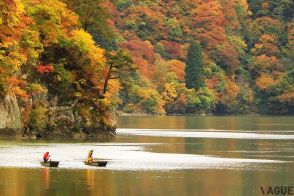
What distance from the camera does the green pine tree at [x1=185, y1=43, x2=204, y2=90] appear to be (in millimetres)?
182750

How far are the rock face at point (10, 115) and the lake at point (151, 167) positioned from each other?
6.92ft

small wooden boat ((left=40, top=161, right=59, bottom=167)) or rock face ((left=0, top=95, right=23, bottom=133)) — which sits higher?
rock face ((left=0, top=95, right=23, bottom=133))

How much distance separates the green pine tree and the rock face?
9947cm

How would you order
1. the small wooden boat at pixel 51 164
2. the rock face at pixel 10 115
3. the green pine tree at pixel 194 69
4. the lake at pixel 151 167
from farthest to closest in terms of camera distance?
1. the green pine tree at pixel 194 69
2. the rock face at pixel 10 115
3. the small wooden boat at pixel 51 164
4. the lake at pixel 151 167

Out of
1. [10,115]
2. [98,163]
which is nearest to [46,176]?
[98,163]

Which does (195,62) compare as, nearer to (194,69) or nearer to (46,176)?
(194,69)

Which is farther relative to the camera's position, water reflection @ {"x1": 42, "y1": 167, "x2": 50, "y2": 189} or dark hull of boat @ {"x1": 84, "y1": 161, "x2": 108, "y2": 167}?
dark hull of boat @ {"x1": 84, "y1": 161, "x2": 108, "y2": 167}

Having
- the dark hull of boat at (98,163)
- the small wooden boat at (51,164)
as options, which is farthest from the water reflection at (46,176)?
the dark hull of boat at (98,163)

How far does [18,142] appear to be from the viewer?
264ft

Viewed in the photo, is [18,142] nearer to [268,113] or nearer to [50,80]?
[50,80]

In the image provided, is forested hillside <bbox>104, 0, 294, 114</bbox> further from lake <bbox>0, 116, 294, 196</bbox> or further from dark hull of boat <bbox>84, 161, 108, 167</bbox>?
dark hull of boat <bbox>84, 161, 108, 167</bbox>

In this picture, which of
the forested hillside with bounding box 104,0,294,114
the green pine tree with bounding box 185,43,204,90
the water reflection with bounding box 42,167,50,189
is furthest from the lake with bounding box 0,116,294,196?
the green pine tree with bounding box 185,43,204,90

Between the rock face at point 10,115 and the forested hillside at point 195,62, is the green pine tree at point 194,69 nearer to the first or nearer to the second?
the forested hillside at point 195,62

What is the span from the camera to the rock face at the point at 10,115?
83.6 m
